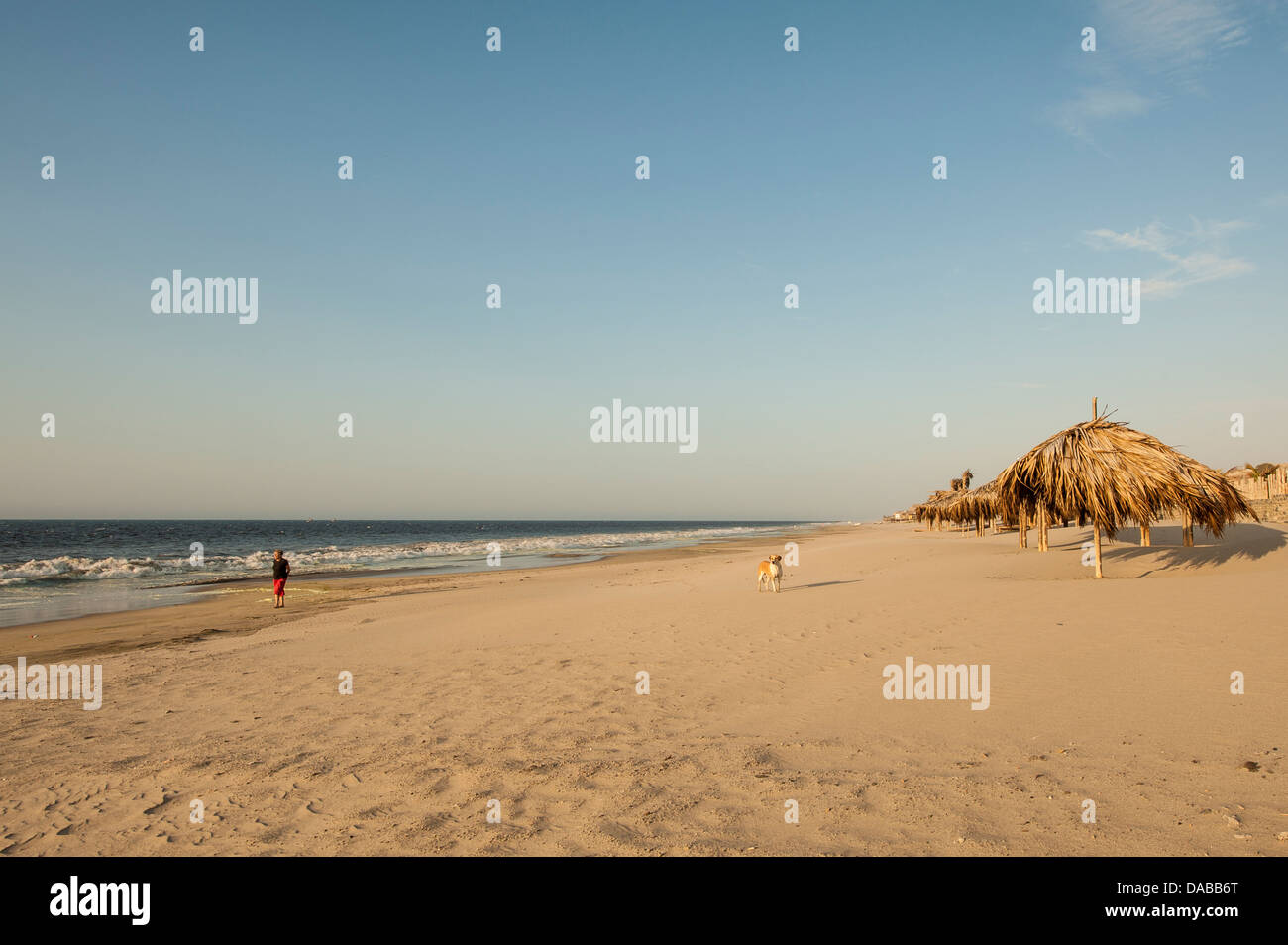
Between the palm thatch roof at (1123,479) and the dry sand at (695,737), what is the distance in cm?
252

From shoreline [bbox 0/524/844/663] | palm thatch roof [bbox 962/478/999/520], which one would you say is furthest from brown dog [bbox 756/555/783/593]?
palm thatch roof [bbox 962/478/999/520]

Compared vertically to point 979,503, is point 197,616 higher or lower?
lower

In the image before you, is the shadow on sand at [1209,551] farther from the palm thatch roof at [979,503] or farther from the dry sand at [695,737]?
the palm thatch roof at [979,503]

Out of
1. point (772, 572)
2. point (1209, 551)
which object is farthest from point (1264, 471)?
point (772, 572)

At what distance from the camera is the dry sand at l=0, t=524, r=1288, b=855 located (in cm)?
420

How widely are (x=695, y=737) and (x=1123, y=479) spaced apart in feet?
46.8

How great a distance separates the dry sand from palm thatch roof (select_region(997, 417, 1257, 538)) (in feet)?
8.26

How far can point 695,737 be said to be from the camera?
6141 millimetres

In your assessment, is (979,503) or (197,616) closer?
(197,616)

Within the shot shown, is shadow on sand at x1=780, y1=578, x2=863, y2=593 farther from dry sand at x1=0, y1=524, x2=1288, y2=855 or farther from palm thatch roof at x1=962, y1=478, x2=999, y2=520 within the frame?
palm thatch roof at x1=962, y1=478, x2=999, y2=520

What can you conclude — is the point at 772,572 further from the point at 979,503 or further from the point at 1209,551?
the point at 979,503

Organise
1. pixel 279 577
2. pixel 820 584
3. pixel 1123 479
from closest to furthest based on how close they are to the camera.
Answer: pixel 1123 479
pixel 820 584
pixel 279 577

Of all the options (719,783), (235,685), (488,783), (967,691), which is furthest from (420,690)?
(967,691)
